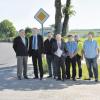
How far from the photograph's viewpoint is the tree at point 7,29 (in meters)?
171

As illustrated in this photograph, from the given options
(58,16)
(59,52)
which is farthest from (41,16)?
(58,16)

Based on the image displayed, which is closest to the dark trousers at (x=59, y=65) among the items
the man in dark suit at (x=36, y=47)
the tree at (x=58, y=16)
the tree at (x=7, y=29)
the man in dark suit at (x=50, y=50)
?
the man in dark suit at (x=50, y=50)

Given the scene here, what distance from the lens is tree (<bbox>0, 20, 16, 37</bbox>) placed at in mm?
170875

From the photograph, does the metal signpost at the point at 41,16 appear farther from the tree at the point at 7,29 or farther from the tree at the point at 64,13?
the tree at the point at 7,29

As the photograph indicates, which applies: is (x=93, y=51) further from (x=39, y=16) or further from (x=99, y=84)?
(x=39, y=16)

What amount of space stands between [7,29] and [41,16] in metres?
155

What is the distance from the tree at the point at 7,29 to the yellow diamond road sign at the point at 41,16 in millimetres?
146044

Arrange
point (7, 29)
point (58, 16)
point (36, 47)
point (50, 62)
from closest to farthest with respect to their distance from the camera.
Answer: point (36, 47) → point (50, 62) → point (58, 16) → point (7, 29)

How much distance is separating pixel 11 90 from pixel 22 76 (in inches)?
159

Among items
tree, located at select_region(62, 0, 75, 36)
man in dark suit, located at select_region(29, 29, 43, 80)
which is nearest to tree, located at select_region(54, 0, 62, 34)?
tree, located at select_region(62, 0, 75, 36)

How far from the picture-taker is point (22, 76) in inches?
778

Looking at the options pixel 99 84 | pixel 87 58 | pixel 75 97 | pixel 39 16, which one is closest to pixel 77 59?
pixel 87 58

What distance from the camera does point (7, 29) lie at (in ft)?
579

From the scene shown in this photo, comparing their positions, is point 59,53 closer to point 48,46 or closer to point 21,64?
point 48,46
